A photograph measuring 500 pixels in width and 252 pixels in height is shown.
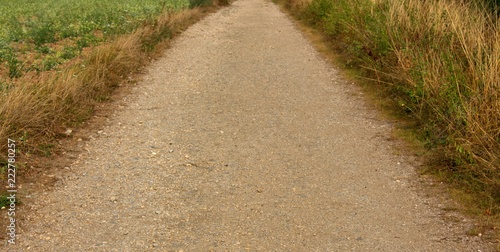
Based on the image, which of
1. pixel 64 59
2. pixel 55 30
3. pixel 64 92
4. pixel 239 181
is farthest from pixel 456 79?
pixel 55 30

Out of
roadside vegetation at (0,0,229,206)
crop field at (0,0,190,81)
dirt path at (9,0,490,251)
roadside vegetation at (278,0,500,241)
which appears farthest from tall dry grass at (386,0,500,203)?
crop field at (0,0,190,81)

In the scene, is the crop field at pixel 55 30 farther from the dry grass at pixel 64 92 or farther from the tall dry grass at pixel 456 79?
the tall dry grass at pixel 456 79

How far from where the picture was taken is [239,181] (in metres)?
5.75

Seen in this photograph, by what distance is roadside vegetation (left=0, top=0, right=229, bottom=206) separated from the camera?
641cm

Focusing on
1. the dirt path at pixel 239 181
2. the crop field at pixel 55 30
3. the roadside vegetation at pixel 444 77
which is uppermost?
the roadside vegetation at pixel 444 77

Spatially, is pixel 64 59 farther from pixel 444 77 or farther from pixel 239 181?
pixel 444 77

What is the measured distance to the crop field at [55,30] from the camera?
9.91 m

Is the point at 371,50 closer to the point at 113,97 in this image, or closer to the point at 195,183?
the point at 113,97

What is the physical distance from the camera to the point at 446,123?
6.55 meters

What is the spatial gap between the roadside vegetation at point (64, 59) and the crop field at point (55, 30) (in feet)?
0.06

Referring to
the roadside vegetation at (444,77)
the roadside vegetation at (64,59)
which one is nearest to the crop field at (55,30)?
the roadside vegetation at (64,59)

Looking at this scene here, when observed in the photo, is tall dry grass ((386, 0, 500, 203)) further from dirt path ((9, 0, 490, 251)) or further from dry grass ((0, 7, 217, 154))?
dry grass ((0, 7, 217, 154))

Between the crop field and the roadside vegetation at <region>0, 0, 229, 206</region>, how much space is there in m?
0.02

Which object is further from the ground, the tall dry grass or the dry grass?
the tall dry grass
